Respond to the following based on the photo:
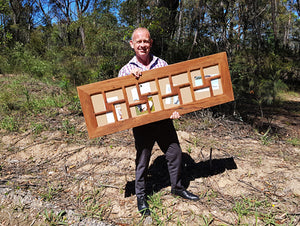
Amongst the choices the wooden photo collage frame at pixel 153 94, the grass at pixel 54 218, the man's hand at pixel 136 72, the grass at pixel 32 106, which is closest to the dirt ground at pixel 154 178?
the grass at pixel 54 218

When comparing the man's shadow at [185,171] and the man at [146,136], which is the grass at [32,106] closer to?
the man's shadow at [185,171]

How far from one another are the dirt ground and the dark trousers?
0.37m

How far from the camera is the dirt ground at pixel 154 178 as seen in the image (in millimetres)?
2119

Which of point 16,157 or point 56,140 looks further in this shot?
point 56,140

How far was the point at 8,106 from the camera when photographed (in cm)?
475

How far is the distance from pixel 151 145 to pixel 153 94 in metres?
0.53

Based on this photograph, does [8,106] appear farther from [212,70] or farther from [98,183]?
[212,70]

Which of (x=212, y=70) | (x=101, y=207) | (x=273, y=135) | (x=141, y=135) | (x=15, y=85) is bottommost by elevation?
(x=273, y=135)

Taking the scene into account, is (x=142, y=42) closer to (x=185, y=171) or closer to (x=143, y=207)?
(x=143, y=207)

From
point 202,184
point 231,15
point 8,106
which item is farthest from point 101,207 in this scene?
point 231,15

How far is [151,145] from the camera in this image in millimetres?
2137

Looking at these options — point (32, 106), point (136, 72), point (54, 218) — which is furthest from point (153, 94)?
point (32, 106)

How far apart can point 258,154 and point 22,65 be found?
29.9ft

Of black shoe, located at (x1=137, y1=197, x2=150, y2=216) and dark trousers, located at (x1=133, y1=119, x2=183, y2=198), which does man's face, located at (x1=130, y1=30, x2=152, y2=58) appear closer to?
dark trousers, located at (x1=133, y1=119, x2=183, y2=198)
